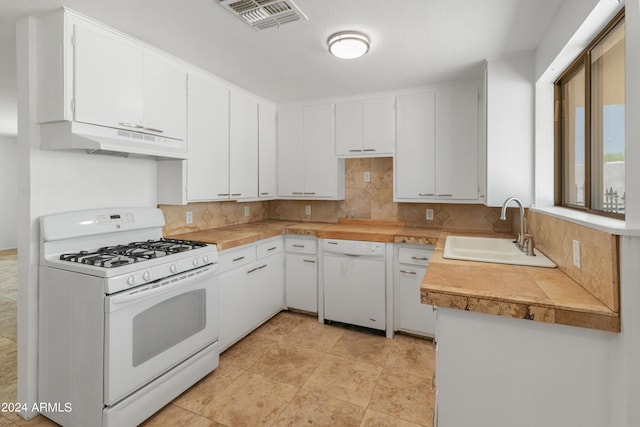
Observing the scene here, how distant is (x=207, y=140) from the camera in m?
2.61

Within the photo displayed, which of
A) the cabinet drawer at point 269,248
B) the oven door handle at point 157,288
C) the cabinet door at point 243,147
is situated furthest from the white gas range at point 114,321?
the cabinet door at point 243,147

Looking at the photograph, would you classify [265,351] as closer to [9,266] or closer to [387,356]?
[387,356]

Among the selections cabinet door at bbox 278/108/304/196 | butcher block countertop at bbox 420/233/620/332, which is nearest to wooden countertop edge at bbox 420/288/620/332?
butcher block countertop at bbox 420/233/620/332

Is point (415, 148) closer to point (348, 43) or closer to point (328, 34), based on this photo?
point (348, 43)

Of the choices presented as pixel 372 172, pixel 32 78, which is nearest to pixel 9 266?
pixel 32 78

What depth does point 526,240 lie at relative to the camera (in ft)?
6.21

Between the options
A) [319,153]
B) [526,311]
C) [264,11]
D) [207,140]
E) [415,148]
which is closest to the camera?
[526,311]

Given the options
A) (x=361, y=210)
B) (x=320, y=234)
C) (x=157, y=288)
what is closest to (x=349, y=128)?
(x=361, y=210)

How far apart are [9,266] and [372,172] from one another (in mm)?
5983

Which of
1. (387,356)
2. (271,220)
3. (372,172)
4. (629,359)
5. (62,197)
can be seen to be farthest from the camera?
(271,220)

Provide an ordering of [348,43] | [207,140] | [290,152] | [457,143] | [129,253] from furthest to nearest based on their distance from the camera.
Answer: [290,152] < [457,143] < [207,140] < [348,43] < [129,253]

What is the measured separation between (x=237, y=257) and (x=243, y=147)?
3.85 ft

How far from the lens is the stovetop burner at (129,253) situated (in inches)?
64.5

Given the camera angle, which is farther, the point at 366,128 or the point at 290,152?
the point at 290,152
